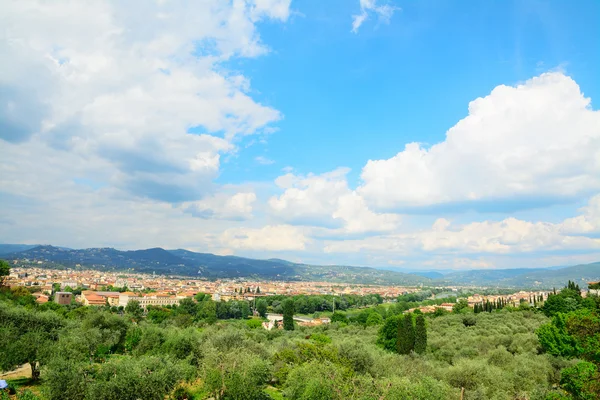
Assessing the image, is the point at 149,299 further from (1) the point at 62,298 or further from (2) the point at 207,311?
(2) the point at 207,311

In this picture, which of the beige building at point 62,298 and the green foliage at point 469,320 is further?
the beige building at point 62,298

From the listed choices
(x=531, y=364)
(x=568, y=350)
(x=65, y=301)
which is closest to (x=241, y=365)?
(x=531, y=364)

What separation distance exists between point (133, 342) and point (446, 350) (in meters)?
31.6

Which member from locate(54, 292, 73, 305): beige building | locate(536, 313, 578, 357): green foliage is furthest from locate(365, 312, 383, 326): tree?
locate(54, 292, 73, 305): beige building

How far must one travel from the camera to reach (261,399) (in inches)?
848

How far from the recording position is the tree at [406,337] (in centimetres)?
4028

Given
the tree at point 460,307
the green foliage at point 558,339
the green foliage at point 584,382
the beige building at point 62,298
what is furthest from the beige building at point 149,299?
the green foliage at point 584,382

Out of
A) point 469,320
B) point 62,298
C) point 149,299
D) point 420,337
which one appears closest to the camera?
point 420,337

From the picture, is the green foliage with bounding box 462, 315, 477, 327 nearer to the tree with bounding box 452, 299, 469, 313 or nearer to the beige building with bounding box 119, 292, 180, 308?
the tree with bounding box 452, 299, 469, 313

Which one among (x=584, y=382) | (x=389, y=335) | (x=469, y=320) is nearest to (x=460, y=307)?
(x=469, y=320)

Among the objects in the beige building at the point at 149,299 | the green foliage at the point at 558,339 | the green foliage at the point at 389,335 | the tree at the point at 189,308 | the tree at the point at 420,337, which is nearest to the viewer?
the green foliage at the point at 558,339

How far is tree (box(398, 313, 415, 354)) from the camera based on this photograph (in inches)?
1586

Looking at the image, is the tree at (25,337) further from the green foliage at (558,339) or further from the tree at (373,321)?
the tree at (373,321)

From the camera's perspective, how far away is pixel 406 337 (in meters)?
40.8
